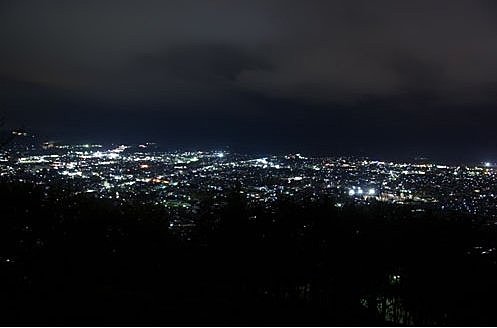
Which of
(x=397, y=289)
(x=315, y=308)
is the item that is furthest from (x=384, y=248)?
(x=315, y=308)

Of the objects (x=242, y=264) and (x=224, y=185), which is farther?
(x=224, y=185)

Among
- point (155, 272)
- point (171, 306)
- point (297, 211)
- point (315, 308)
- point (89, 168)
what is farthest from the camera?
point (89, 168)

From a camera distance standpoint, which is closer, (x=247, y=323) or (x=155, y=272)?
(x=247, y=323)

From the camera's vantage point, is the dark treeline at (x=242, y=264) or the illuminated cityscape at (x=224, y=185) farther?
the illuminated cityscape at (x=224, y=185)

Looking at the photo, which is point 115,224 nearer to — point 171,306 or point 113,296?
point 113,296

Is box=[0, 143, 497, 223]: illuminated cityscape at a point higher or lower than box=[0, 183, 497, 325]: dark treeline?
higher

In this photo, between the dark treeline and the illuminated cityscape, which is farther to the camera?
the illuminated cityscape

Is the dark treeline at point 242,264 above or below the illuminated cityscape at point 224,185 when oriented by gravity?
below

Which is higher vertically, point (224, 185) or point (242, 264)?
point (224, 185)
